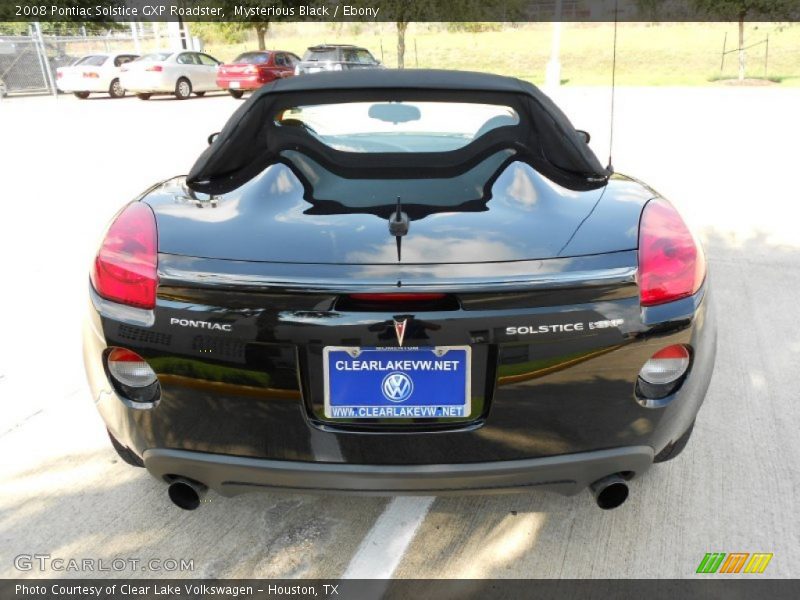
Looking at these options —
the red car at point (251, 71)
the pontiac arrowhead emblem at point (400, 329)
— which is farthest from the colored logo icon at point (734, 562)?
the red car at point (251, 71)

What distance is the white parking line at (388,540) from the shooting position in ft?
7.20

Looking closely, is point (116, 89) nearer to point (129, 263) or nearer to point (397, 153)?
point (397, 153)

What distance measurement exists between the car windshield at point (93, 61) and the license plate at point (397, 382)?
23822 mm

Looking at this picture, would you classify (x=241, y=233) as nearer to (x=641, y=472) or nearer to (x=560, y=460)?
(x=560, y=460)

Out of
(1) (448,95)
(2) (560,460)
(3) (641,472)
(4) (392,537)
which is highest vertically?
(1) (448,95)

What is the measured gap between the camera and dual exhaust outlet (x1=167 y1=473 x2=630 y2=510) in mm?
2002

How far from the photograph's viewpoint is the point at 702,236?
5.87m

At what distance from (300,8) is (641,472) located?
40774 millimetres

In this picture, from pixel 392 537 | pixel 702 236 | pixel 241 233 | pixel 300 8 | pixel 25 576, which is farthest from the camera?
pixel 300 8

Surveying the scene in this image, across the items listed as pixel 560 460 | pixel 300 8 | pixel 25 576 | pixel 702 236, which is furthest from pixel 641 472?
pixel 300 8

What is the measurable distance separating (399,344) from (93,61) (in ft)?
80.0

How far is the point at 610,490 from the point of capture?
2.05m

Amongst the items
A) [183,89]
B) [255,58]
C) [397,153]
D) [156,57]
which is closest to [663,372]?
[397,153]

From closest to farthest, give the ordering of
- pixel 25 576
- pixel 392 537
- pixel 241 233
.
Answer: pixel 241 233 → pixel 25 576 → pixel 392 537
